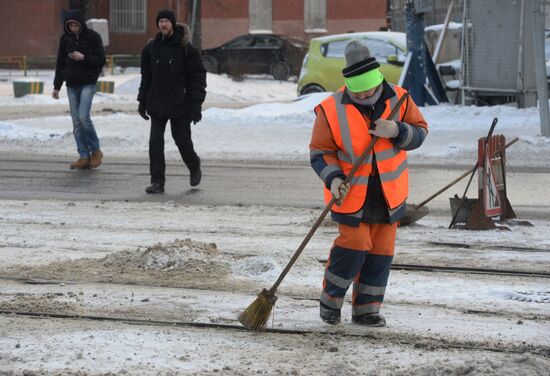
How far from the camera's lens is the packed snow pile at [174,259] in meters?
7.75

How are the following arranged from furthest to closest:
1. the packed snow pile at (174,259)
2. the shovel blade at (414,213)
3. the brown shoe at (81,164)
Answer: the brown shoe at (81,164) → the shovel blade at (414,213) → the packed snow pile at (174,259)

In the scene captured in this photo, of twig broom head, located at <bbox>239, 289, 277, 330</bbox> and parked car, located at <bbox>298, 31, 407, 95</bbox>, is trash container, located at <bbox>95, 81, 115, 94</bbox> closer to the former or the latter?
parked car, located at <bbox>298, 31, 407, 95</bbox>

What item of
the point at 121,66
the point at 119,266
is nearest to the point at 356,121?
the point at 119,266

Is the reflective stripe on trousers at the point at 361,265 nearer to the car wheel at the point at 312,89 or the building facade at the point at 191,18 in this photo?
the car wheel at the point at 312,89

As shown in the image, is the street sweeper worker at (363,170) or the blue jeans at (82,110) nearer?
the street sweeper worker at (363,170)

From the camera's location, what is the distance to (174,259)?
784 centimetres

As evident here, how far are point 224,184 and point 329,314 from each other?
21.6 feet

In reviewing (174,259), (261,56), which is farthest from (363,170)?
(261,56)

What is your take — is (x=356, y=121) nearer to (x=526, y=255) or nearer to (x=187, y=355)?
Result: (x=187, y=355)

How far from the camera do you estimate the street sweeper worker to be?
20.3 feet

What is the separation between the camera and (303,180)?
13312mm

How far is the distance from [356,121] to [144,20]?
44029mm

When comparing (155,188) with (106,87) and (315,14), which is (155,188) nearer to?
(106,87)

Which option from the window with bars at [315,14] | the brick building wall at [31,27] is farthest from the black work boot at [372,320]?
the window with bars at [315,14]
